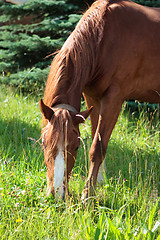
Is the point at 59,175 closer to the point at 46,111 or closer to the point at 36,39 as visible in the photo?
the point at 46,111

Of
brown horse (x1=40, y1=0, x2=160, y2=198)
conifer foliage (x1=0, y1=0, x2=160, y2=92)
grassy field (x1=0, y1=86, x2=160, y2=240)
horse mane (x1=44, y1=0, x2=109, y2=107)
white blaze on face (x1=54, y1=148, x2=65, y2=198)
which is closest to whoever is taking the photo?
grassy field (x1=0, y1=86, x2=160, y2=240)

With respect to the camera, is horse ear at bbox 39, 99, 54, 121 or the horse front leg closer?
horse ear at bbox 39, 99, 54, 121

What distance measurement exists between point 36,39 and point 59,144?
4074mm

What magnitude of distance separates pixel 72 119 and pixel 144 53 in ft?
4.08

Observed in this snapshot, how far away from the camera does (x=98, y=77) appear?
3131 millimetres

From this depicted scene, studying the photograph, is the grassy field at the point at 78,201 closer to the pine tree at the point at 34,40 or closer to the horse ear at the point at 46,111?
the horse ear at the point at 46,111

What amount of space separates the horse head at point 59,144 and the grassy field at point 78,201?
156mm

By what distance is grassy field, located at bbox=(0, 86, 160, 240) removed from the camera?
2.15m

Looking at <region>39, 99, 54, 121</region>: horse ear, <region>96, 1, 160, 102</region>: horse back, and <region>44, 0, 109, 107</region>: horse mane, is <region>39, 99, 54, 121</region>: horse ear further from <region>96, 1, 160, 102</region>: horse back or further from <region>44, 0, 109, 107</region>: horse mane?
<region>96, 1, 160, 102</region>: horse back

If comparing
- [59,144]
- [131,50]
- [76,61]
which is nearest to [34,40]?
[131,50]

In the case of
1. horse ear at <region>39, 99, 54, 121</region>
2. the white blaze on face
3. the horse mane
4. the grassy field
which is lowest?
the grassy field

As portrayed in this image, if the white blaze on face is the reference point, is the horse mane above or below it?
above

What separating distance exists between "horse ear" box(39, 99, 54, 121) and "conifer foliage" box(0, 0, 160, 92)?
3.30m

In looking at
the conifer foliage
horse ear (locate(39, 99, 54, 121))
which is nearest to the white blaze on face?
horse ear (locate(39, 99, 54, 121))
